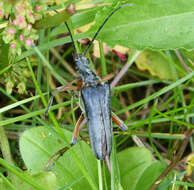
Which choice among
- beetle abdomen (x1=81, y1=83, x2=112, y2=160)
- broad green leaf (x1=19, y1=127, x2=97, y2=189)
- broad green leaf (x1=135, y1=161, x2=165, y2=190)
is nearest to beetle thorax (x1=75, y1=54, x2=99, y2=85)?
beetle abdomen (x1=81, y1=83, x2=112, y2=160)

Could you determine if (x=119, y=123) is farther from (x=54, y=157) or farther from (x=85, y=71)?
(x=54, y=157)

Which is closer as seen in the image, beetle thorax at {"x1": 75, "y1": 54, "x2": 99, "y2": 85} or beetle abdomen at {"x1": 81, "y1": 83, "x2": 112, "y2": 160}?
beetle abdomen at {"x1": 81, "y1": 83, "x2": 112, "y2": 160}

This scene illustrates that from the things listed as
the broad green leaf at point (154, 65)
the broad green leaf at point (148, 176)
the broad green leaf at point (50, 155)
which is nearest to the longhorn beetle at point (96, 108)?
the broad green leaf at point (50, 155)

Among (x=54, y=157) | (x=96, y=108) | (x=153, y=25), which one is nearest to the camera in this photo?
(x=54, y=157)

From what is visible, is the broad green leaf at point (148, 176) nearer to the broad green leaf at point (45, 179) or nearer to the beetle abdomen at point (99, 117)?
the beetle abdomen at point (99, 117)

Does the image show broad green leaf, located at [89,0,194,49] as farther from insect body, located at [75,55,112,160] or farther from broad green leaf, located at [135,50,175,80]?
broad green leaf, located at [135,50,175,80]

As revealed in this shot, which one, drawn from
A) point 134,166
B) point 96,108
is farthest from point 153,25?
point 134,166

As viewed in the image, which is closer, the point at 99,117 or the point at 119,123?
the point at 99,117
